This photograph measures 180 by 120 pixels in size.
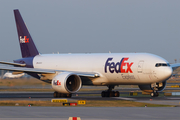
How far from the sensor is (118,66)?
35.7m

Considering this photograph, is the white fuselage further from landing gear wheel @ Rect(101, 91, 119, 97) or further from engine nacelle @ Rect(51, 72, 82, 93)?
engine nacelle @ Rect(51, 72, 82, 93)

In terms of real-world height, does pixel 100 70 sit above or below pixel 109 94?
above

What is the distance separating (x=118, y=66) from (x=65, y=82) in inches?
214

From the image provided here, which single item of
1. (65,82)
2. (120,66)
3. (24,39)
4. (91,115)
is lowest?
(91,115)

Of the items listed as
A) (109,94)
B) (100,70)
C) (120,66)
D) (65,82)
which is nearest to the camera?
(65,82)

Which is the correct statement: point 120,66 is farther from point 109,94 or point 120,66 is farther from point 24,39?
point 24,39

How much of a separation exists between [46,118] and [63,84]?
17.6 metres

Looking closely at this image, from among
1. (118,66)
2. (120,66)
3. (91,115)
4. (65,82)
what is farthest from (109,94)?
(91,115)

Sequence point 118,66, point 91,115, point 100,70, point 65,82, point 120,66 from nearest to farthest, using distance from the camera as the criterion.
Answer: point 91,115
point 65,82
point 120,66
point 118,66
point 100,70

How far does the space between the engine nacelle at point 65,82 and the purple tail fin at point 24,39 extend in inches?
395

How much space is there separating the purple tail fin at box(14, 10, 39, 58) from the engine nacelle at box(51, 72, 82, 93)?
10028 mm

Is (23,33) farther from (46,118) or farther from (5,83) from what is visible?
(46,118)

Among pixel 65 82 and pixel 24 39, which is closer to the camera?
pixel 65 82

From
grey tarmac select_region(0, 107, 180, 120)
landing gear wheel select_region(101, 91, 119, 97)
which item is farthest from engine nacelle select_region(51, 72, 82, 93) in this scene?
grey tarmac select_region(0, 107, 180, 120)
